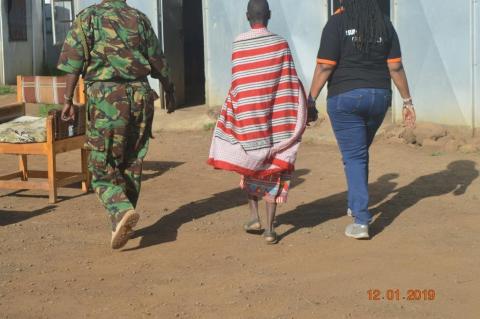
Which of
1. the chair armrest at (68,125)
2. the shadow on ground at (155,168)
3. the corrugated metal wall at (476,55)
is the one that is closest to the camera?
the chair armrest at (68,125)

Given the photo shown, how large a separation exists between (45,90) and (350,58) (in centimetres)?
344

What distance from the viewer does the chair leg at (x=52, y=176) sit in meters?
7.57

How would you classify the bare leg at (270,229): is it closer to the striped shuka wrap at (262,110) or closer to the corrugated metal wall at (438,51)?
the striped shuka wrap at (262,110)

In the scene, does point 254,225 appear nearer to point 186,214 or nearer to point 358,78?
point 186,214

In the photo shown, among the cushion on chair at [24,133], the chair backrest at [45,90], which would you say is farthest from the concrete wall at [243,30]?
the cushion on chair at [24,133]

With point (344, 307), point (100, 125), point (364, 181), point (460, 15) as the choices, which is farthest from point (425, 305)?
point (460, 15)

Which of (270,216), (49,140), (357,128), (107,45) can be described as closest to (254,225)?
(270,216)

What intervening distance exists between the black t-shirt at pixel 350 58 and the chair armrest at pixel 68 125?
2537 mm

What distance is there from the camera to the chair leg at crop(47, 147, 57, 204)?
7570mm

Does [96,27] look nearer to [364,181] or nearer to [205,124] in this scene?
[364,181]

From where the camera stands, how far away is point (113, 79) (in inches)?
237

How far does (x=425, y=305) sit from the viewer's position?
15.6 feet

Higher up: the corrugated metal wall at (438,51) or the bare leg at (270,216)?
the corrugated metal wall at (438,51)

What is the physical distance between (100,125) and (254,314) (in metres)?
1.97
